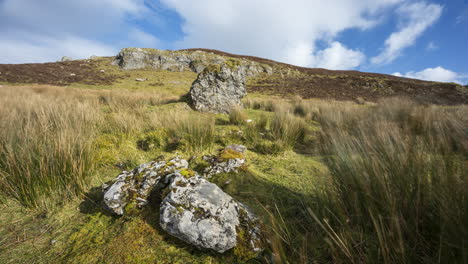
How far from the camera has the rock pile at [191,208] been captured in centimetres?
131

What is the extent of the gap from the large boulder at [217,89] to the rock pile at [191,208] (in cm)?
573

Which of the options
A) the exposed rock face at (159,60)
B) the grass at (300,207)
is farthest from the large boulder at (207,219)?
the exposed rock face at (159,60)

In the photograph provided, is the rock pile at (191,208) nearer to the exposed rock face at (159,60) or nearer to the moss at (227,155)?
the moss at (227,155)

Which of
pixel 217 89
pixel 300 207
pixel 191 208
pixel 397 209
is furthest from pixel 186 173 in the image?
pixel 217 89

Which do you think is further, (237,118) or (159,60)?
(159,60)

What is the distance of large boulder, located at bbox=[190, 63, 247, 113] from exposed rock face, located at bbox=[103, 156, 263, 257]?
18.8 feet

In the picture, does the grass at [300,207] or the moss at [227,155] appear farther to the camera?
the moss at [227,155]

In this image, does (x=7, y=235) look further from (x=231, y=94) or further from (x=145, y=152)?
(x=231, y=94)

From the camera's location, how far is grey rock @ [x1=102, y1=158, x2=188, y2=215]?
169 centimetres

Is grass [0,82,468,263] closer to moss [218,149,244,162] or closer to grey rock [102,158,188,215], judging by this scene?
grey rock [102,158,188,215]

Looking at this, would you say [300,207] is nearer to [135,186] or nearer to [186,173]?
[186,173]

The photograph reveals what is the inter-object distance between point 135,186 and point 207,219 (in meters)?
0.96

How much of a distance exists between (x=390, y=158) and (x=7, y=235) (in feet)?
10.1

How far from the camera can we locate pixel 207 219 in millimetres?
1382
